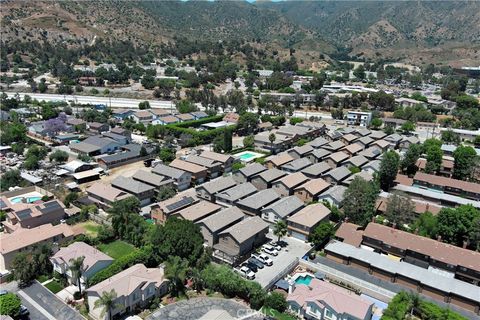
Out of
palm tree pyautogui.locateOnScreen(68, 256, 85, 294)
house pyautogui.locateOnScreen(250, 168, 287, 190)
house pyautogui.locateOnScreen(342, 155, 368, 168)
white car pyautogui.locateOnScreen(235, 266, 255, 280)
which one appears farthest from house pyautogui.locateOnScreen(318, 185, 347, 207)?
palm tree pyautogui.locateOnScreen(68, 256, 85, 294)

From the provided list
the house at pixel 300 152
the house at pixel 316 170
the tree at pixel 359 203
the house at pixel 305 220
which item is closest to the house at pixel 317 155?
the house at pixel 300 152

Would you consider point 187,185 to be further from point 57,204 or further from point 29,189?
point 29,189

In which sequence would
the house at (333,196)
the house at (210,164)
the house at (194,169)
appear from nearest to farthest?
the house at (333,196)
the house at (194,169)
the house at (210,164)

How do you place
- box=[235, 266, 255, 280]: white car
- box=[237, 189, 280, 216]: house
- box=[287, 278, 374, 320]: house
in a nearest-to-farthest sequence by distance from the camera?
box=[287, 278, 374, 320]: house < box=[235, 266, 255, 280]: white car < box=[237, 189, 280, 216]: house

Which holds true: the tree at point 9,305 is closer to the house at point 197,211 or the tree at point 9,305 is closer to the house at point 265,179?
the house at point 197,211

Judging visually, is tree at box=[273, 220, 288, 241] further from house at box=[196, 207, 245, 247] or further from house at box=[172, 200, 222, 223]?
house at box=[172, 200, 222, 223]

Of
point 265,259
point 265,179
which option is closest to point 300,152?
point 265,179

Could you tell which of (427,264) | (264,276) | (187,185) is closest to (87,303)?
(264,276)

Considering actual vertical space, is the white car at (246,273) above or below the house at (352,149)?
below
